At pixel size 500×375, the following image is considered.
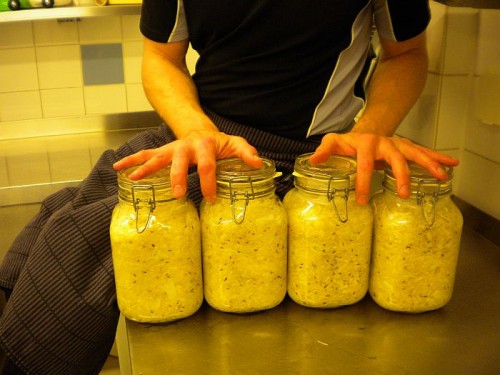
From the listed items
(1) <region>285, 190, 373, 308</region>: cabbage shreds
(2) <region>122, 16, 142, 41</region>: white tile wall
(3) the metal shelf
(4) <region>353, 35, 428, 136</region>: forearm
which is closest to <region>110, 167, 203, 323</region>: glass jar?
(1) <region>285, 190, 373, 308</region>: cabbage shreds

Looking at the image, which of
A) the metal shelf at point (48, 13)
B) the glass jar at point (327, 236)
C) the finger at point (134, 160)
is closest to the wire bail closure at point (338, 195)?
the glass jar at point (327, 236)

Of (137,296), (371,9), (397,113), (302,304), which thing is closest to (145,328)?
(137,296)

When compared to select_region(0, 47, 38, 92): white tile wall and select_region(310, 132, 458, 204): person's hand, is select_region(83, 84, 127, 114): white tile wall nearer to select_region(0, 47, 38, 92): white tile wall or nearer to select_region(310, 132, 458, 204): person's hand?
select_region(0, 47, 38, 92): white tile wall

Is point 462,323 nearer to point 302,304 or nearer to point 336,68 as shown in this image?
point 302,304

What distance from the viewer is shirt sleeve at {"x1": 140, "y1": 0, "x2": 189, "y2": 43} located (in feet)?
2.97

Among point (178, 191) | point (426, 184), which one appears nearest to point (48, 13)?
point (178, 191)

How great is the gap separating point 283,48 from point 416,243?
38 centimetres

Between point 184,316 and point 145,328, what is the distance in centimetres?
5

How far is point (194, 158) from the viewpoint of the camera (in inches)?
25.4

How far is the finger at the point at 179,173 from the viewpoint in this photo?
23.5 inches

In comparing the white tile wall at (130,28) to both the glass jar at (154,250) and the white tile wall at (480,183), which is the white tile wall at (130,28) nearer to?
the white tile wall at (480,183)

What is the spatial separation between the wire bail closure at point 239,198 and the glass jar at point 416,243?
16 cm

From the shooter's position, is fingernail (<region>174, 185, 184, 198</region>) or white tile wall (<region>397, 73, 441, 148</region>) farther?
white tile wall (<region>397, 73, 441, 148</region>)

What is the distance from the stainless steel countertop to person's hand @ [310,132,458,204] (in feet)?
0.50
